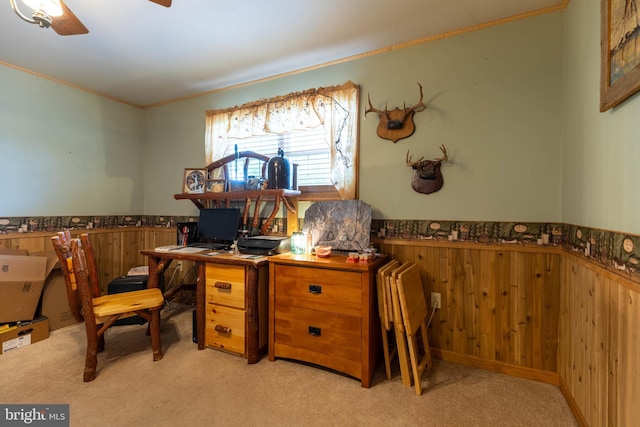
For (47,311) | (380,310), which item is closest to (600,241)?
(380,310)

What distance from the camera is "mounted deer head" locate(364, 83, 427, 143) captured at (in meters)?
2.24

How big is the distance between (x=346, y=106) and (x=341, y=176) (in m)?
0.61

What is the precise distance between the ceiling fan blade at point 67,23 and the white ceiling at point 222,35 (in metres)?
0.28

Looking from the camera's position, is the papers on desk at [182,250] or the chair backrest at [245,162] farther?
the chair backrest at [245,162]

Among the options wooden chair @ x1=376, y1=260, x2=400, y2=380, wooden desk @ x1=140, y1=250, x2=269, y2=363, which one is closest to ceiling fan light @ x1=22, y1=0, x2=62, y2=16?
wooden desk @ x1=140, y1=250, x2=269, y2=363

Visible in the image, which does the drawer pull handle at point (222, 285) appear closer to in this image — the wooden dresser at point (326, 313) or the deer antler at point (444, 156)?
the wooden dresser at point (326, 313)

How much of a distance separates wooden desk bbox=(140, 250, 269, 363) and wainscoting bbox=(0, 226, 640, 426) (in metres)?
1.05

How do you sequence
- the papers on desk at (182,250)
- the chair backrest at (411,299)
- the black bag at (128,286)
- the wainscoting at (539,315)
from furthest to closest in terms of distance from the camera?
the black bag at (128,286)
the papers on desk at (182,250)
the chair backrest at (411,299)
the wainscoting at (539,315)

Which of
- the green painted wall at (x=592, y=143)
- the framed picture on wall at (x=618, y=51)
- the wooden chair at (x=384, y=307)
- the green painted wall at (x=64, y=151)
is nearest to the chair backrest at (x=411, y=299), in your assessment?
the wooden chair at (x=384, y=307)

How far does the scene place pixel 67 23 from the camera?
1606 mm

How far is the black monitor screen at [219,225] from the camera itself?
2785 millimetres

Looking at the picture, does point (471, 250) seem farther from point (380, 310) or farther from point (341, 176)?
point (341, 176)

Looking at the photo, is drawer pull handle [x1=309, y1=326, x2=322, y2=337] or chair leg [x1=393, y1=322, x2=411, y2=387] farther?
drawer pull handle [x1=309, y1=326, x2=322, y2=337]

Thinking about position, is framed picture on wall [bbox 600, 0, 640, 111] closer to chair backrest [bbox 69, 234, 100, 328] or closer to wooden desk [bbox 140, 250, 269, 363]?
wooden desk [bbox 140, 250, 269, 363]
